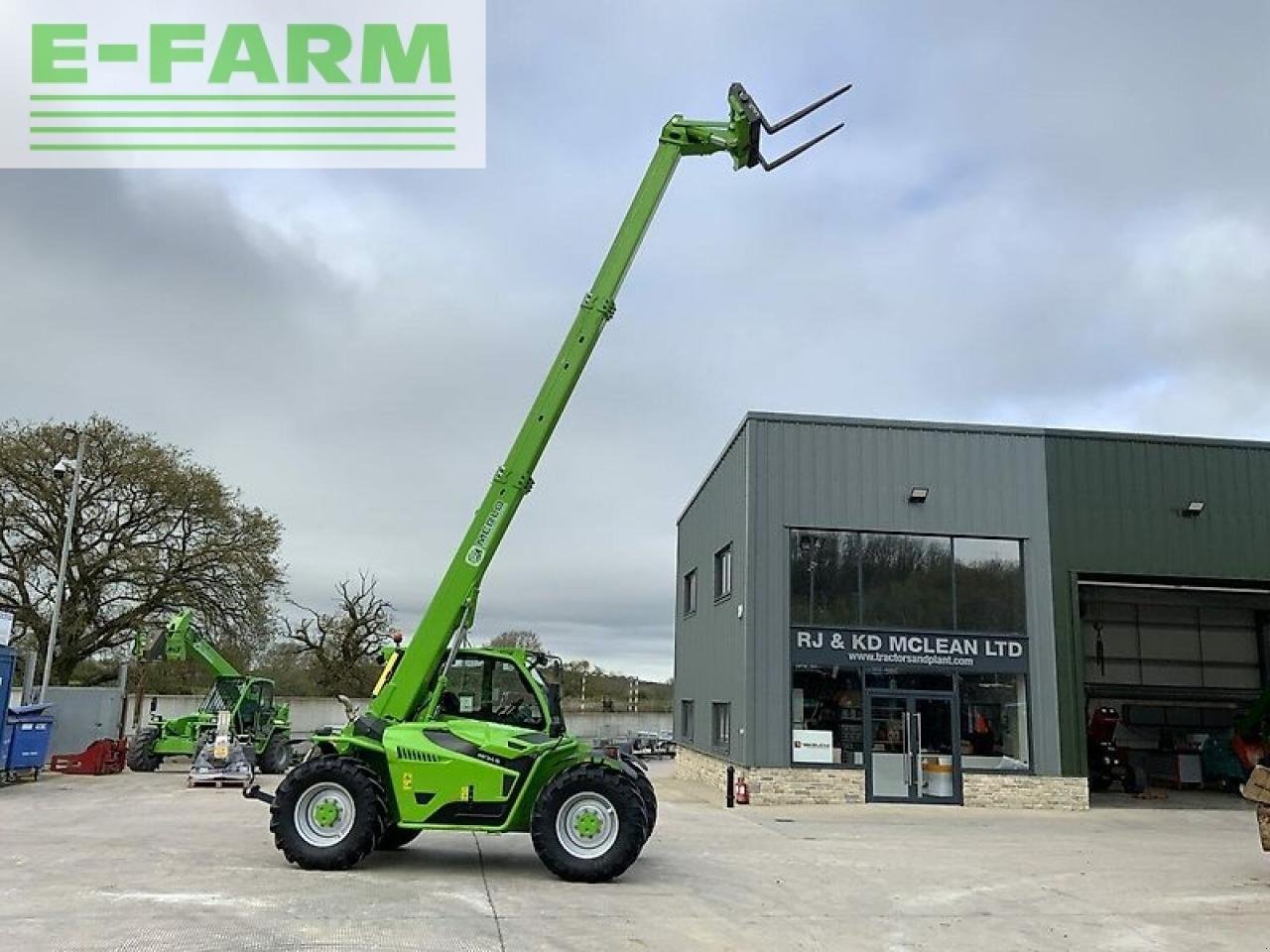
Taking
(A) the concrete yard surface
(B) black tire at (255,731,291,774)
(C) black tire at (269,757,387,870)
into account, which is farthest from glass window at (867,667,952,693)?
(B) black tire at (255,731,291,774)

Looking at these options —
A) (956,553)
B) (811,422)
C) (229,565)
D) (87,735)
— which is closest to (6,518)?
(229,565)

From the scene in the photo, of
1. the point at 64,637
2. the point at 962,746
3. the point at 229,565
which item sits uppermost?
the point at 229,565

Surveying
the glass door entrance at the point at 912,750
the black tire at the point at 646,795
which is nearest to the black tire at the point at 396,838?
the black tire at the point at 646,795

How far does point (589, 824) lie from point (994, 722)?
1209cm

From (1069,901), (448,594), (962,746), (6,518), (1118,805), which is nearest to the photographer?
(1069,901)

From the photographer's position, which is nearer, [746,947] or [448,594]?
[746,947]

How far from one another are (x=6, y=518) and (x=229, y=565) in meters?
5.93

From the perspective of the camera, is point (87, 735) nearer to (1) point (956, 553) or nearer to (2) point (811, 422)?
(2) point (811, 422)

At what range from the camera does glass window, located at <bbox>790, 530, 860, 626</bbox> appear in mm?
18969

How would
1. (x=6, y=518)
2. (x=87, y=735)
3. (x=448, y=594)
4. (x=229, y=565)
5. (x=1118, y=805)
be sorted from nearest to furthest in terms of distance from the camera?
(x=448, y=594)
(x=1118, y=805)
(x=87, y=735)
(x=6, y=518)
(x=229, y=565)

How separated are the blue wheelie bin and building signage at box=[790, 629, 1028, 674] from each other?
13.8 m

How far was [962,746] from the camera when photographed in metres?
18.8

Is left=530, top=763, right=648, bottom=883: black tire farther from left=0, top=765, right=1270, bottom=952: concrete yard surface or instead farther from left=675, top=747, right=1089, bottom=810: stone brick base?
left=675, top=747, right=1089, bottom=810: stone brick base

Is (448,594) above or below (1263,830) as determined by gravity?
above
